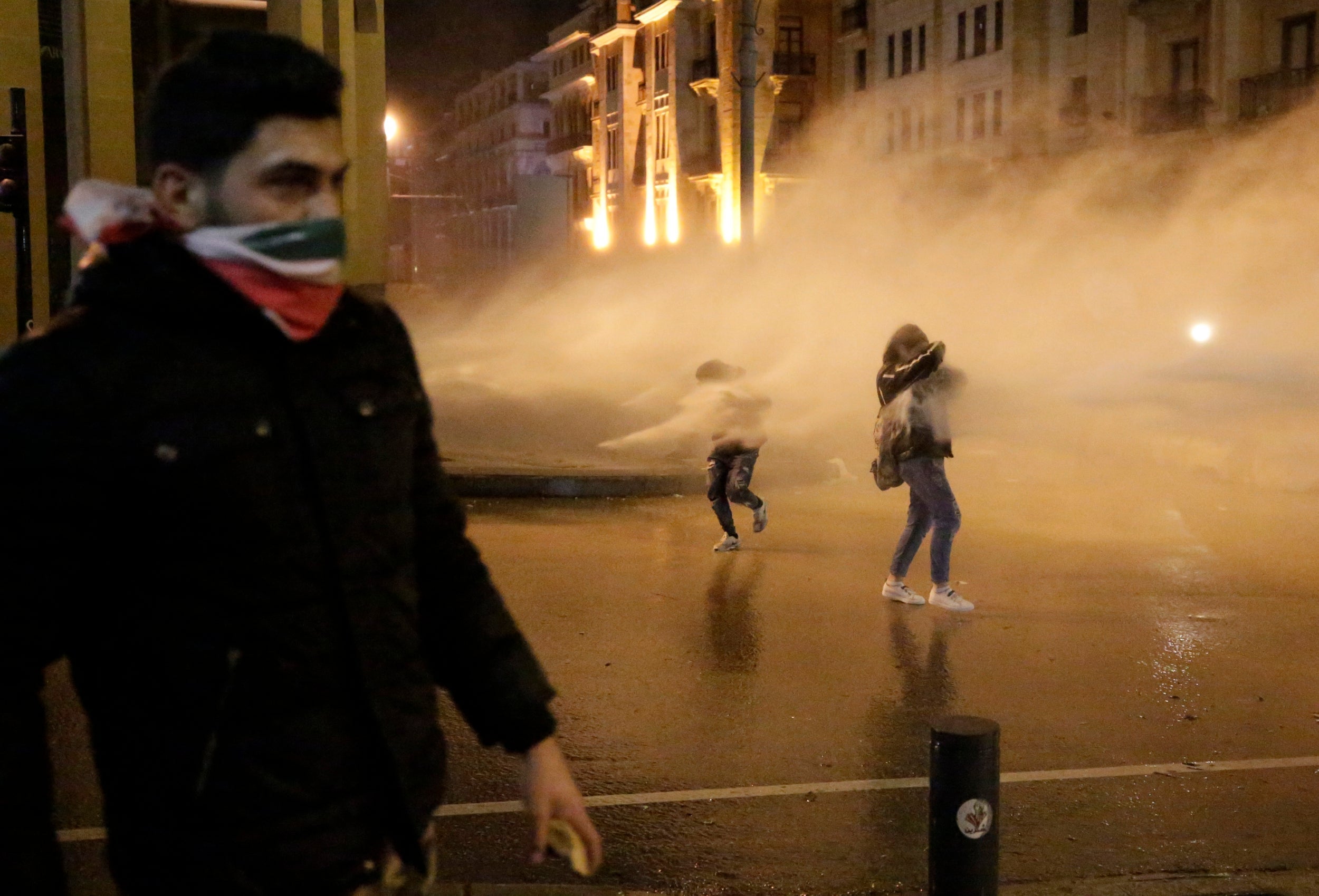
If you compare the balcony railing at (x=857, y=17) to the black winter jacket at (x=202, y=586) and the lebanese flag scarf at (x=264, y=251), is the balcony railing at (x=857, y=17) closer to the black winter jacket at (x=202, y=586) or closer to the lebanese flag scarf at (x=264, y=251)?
the lebanese flag scarf at (x=264, y=251)

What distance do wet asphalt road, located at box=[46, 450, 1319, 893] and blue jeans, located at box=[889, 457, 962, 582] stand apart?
0.35m

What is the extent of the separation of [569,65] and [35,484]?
8074 centimetres

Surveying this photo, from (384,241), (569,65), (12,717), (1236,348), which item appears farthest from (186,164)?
(569,65)

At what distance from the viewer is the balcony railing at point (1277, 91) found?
30.0 m

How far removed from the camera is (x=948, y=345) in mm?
29672

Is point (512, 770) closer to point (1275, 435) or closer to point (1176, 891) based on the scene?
point (1176, 891)

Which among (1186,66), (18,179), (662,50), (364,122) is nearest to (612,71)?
(662,50)

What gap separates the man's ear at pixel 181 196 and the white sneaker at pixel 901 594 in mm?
7757

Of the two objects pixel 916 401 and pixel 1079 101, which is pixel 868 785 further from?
pixel 1079 101

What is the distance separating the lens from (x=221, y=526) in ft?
5.93

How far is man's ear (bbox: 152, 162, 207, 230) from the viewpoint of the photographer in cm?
193

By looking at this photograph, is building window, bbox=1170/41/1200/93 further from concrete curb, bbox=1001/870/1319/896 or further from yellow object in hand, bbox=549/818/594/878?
yellow object in hand, bbox=549/818/594/878

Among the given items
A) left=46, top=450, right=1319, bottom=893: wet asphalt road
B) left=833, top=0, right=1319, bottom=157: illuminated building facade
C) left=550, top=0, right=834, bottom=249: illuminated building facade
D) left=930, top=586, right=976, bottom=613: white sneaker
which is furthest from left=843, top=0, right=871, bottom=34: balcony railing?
left=930, top=586, right=976, bottom=613: white sneaker

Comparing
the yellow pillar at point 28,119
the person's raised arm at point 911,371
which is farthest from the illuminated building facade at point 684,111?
the person's raised arm at point 911,371
